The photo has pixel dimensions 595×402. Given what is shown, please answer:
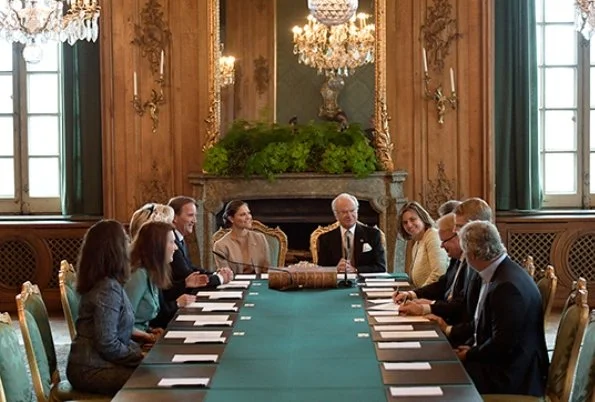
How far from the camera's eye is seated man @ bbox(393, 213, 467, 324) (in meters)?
4.84

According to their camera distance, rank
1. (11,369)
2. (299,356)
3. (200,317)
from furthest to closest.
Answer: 1. (200,317)
2. (299,356)
3. (11,369)

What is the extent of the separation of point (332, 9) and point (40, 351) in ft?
9.82

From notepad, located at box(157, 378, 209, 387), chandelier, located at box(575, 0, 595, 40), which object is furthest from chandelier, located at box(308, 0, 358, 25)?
notepad, located at box(157, 378, 209, 387)

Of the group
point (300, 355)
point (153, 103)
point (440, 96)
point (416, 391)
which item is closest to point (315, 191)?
point (440, 96)

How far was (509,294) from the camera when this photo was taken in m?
4.19

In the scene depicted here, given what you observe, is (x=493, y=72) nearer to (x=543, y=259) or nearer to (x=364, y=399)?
(x=543, y=259)

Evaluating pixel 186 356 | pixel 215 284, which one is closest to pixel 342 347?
pixel 186 356

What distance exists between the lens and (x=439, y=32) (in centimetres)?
852

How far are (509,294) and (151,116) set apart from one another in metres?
5.00

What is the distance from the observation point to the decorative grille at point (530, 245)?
867cm

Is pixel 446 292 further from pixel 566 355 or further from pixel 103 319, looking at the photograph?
pixel 103 319

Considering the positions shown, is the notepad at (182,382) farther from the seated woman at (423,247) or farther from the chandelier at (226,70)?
the chandelier at (226,70)

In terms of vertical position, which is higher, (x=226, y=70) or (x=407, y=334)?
(x=226, y=70)

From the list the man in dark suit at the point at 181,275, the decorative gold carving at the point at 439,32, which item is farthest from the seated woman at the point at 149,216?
the decorative gold carving at the point at 439,32
